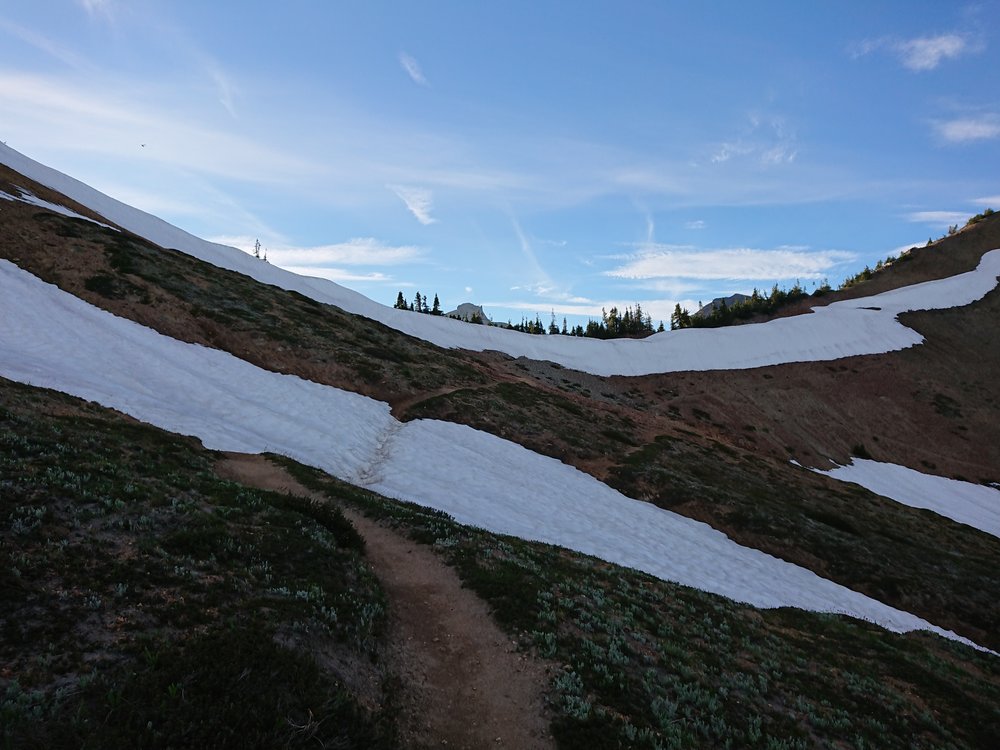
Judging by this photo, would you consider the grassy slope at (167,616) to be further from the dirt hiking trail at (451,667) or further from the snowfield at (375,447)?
the snowfield at (375,447)

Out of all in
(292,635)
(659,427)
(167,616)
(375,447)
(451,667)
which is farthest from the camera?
(659,427)

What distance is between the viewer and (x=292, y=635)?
8070mm

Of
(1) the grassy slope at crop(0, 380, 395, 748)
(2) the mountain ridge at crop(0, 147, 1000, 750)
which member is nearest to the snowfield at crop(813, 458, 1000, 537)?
(2) the mountain ridge at crop(0, 147, 1000, 750)

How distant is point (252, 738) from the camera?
19.4ft

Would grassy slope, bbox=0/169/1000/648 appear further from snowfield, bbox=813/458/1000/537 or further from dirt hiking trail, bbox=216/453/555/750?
dirt hiking trail, bbox=216/453/555/750

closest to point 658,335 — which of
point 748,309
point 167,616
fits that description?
point 748,309

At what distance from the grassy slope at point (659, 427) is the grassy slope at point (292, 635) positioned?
13.3 metres

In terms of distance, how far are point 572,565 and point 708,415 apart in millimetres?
57286

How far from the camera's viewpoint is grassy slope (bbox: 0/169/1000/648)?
29.7 m

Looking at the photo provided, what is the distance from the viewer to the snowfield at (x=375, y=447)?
871 inches

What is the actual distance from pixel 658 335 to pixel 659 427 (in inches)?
1956

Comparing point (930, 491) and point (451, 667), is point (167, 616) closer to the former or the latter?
point (451, 667)

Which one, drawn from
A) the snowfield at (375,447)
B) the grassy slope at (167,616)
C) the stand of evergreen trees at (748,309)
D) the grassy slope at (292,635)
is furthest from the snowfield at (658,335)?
the grassy slope at (167,616)

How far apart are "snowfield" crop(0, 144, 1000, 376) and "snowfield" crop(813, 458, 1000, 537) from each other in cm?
2784
